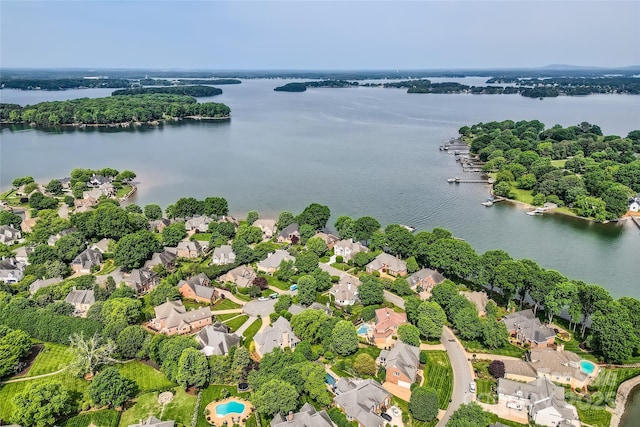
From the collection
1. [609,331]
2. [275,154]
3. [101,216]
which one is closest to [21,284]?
[101,216]

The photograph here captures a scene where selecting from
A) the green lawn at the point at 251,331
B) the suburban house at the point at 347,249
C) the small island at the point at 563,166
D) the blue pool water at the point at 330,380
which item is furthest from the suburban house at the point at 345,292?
the small island at the point at 563,166

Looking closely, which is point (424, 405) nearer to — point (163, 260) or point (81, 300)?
point (81, 300)

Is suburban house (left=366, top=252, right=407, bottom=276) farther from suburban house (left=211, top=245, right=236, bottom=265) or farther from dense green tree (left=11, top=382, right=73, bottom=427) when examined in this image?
dense green tree (left=11, top=382, right=73, bottom=427)

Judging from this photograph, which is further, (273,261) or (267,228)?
(267,228)

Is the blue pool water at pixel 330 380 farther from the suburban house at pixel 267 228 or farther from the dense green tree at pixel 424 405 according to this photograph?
the suburban house at pixel 267 228

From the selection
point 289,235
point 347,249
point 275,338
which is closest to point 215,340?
point 275,338

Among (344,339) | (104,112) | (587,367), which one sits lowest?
(587,367)

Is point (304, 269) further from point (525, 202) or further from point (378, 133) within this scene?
point (378, 133)

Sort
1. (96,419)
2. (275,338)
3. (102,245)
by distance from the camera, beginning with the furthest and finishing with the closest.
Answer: (102,245)
(275,338)
(96,419)
